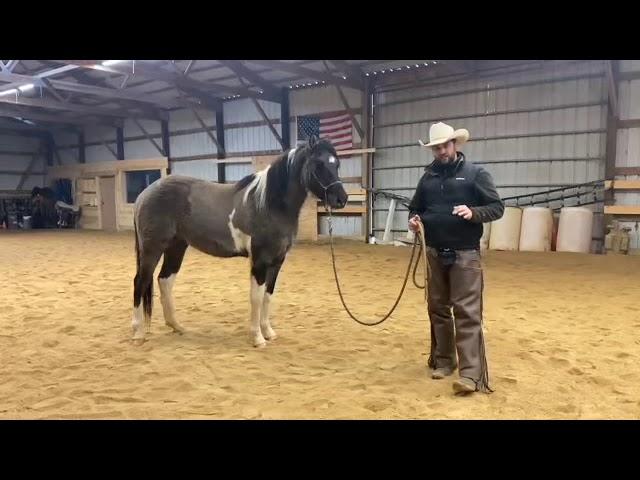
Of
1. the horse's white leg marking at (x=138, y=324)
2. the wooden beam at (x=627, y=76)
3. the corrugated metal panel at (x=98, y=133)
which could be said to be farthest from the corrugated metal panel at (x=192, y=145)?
the horse's white leg marking at (x=138, y=324)

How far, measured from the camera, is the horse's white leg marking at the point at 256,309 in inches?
144

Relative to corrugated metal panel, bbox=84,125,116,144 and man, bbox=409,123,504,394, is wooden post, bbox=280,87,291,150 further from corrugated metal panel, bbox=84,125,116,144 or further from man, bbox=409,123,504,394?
man, bbox=409,123,504,394

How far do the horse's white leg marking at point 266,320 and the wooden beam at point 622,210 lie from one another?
25.1ft

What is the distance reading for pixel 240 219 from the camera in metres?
3.79

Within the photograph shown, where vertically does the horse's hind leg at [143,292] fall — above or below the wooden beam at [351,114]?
below

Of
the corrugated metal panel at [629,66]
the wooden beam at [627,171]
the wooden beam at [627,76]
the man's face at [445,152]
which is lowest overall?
the man's face at [445,152]

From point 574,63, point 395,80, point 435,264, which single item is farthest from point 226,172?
point 435,264

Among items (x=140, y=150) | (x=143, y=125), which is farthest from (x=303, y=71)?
(x=140, y=150)

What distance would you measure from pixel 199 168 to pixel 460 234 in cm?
1401

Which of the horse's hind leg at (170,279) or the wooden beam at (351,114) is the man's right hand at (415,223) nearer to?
the horse's hind leg at (170,279)

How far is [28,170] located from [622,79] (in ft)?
71.0

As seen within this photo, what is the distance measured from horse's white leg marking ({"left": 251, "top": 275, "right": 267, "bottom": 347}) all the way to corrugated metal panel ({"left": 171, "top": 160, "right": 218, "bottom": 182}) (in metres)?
12.0

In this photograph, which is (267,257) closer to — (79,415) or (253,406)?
(253,406)

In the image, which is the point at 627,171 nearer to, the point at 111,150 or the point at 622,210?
the point at 622,210
